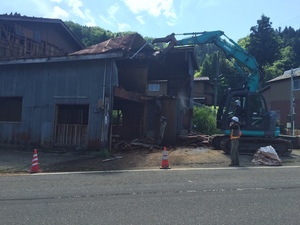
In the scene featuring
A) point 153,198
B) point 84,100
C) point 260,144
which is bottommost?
point 153,198

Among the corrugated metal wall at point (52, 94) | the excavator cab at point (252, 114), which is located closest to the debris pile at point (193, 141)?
the excavator cab at point (252, 114)

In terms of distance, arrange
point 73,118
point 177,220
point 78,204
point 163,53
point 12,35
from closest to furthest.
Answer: point 177,220
point 78,204
point 163,53
point 73,118
point 12,35

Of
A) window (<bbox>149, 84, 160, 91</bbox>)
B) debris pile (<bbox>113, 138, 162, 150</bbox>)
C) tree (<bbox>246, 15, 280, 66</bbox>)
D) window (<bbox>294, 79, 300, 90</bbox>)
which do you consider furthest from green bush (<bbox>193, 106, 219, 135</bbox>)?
tree (<bbox>246, 15, 280, 66</bbox>)

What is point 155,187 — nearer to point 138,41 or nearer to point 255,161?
point 255,161

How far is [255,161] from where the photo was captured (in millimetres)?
11719

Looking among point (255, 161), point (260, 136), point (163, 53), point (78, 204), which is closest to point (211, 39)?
point (163, 53)

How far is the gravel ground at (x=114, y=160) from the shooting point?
10773mm

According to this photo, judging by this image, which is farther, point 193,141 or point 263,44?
point 263,44

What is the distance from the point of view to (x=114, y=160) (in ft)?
39.1

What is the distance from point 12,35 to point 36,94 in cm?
791

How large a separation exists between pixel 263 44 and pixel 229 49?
48.4 m

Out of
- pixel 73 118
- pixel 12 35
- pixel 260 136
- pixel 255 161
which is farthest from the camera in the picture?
pixel 12 35

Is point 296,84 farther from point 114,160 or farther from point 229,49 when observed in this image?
point 114,160

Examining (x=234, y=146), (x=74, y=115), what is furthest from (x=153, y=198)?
Answer: (x=74, y=115)
